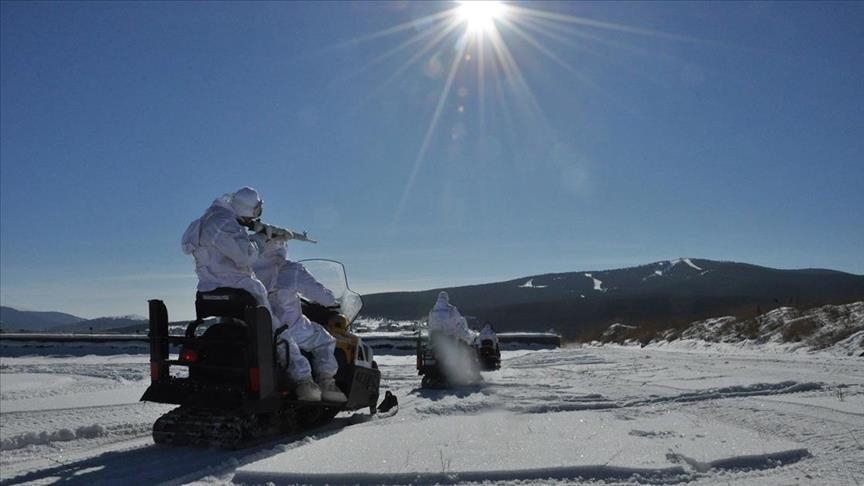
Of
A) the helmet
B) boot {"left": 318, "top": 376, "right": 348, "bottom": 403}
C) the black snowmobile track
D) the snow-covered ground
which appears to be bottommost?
the snow-covered ground

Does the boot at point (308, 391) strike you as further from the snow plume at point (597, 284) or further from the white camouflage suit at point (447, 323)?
the snow plume at point (597, 284)

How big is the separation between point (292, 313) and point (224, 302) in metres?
1.16

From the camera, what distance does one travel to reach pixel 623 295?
2813 inches

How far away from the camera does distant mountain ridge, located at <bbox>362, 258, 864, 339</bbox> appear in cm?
5834

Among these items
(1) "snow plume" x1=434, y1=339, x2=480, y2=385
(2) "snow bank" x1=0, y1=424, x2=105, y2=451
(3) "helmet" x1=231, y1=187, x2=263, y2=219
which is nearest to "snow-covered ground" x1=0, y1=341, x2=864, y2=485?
(2) "snow bank" x1=0, y1=424, x2=105, y2=451

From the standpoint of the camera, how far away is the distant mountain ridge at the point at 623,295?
58.3 meters

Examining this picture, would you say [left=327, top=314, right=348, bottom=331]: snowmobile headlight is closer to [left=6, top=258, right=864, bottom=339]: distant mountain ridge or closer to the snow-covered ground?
the snow-covered ground

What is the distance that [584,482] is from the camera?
135 inches

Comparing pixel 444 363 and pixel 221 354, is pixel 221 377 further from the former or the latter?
pixel 444 363

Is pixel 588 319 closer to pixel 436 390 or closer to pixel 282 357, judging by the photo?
pixel 436 390

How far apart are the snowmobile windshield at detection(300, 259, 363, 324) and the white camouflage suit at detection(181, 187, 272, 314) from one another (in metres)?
2.51

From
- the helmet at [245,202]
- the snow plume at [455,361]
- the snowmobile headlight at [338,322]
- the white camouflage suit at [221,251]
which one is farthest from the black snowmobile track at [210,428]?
the snow plume at [455,361]

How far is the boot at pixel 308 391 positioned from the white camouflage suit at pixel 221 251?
0.92m

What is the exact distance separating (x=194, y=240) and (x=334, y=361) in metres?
2.04
